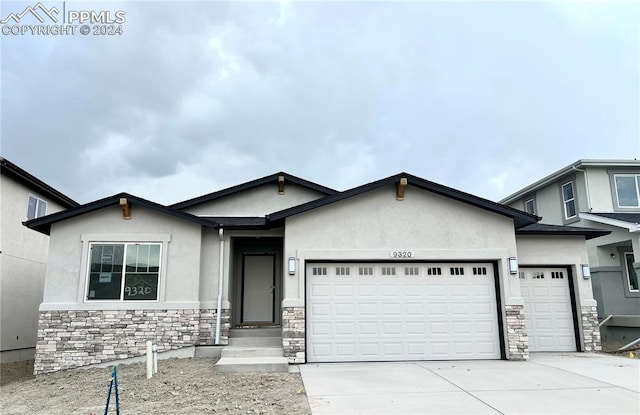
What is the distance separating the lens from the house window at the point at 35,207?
47.2ft

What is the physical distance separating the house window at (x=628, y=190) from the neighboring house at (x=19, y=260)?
20.8 m

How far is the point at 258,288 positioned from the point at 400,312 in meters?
4.84

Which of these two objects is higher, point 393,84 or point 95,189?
point 393,84

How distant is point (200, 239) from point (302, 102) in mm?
10286

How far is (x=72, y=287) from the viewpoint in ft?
34.2

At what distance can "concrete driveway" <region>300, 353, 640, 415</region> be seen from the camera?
584 cm

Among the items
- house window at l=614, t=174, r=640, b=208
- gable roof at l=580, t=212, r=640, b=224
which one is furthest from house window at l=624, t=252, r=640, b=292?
house window at l=614, t=174, r=640, b=208

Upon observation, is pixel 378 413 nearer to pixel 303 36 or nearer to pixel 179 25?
pixel 179 25

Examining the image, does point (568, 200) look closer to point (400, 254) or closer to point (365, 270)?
point (400, 254)

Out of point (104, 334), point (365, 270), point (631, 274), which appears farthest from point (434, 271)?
point (631, 274)

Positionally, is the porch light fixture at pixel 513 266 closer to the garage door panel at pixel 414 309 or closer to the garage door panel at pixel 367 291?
the garage door panel at pixel 414 309

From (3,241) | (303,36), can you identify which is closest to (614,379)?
(303,36)

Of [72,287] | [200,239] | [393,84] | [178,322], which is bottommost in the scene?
[178,322]

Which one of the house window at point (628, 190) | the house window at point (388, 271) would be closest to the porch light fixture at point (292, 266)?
the house window at point (388, 271)
